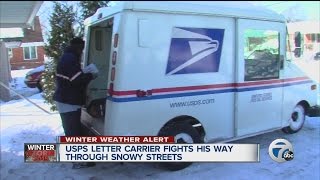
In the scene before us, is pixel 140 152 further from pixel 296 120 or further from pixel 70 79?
pixel 296 120

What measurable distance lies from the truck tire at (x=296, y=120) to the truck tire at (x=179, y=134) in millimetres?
2348

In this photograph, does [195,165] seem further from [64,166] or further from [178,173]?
[64,166]

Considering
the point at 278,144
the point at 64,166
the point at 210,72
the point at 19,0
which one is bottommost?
the point at 64,166

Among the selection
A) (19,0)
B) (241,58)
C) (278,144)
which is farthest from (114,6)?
(278,144)

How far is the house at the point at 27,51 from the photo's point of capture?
8.00 meters

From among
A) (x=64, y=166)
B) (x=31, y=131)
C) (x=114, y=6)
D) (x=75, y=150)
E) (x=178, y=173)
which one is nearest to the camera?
(x=75, y=150)

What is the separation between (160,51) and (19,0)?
254 centimetres

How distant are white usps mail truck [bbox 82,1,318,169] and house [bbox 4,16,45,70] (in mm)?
2009

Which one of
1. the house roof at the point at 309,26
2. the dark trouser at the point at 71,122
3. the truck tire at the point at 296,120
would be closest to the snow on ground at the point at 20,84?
the dark trouser at the point at 71,122

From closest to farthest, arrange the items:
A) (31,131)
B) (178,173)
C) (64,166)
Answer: (178,173) < (64,166) < (31,131)

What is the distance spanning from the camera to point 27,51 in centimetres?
927

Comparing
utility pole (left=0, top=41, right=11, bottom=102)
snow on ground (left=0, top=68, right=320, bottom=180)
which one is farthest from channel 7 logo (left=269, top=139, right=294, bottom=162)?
utility pole (left=0, top=41, right=11, bottom=102)

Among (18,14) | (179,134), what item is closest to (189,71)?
(179,134)

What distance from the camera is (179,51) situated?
539 centimetres
